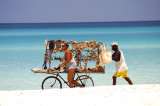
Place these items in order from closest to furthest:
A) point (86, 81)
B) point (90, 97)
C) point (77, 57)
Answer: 1. point (90, 97)
2. point (77, 57)
3. point (86, 81)

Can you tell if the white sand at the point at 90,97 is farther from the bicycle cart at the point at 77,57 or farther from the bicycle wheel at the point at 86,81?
the bicycle wheel at the point at 86,81

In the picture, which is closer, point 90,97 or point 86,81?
point 90,97

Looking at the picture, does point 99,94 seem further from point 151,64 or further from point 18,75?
point 151,64

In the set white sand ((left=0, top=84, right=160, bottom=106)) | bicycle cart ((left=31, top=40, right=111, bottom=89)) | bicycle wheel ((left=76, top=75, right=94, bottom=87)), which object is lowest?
white sand ((left=0, top=84, right=160, bottom=106))

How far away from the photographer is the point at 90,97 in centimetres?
750

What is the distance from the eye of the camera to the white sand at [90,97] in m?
7.10

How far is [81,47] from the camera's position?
9711 mm

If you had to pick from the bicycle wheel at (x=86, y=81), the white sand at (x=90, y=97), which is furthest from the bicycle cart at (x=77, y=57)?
the white sand at (x=90, y=97)

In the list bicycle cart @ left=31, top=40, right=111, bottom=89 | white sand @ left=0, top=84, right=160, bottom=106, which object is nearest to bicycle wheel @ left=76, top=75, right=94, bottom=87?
bicycle cart @ left=31, top=40, right=111, bottom=89

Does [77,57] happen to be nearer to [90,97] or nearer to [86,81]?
[86,81]

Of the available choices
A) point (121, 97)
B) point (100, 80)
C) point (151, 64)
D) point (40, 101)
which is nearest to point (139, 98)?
point (121, 97)

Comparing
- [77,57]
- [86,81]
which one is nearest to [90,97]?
[77,57]

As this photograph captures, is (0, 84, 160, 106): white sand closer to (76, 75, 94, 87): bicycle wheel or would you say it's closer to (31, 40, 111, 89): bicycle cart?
(31, 40, 111, 89): bicycle cart

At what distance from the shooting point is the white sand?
280 inches
